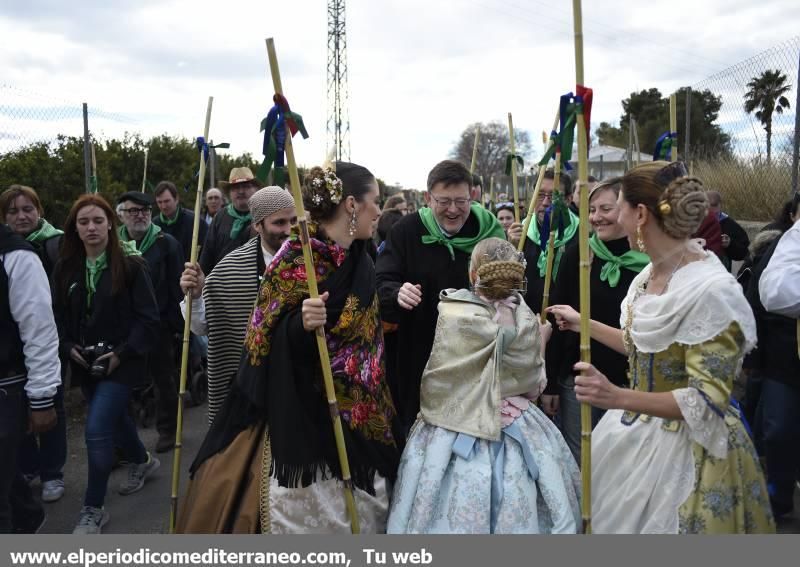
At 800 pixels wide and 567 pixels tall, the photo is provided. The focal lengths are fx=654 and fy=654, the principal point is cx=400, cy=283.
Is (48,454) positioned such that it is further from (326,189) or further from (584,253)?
(584,253)

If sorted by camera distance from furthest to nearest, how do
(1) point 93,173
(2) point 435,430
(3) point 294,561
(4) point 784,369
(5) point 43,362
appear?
1. (1) point 93,173
2. (4) point 784,369
3. (5) point 43,362
4. (2) point 435,430
5. (3) point 294,561

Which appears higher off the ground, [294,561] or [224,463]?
[224,463]

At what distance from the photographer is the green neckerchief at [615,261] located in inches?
132

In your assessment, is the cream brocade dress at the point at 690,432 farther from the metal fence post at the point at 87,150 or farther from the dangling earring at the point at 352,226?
the metal fence post at the point at 87,150

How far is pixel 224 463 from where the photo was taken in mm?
2721

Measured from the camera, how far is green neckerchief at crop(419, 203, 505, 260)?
3824 millimetres

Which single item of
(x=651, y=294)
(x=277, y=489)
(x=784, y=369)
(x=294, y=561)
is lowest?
(x=294, y=561)

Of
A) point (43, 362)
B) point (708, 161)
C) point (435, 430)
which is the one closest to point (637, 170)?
point (435, 430)

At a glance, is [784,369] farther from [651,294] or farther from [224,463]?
[224,463]

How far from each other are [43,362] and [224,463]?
4.15ft

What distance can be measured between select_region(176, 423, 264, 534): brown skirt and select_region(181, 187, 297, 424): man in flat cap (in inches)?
38.1

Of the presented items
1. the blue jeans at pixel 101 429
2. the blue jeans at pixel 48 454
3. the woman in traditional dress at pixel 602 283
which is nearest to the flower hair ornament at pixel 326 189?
the woman in traditional dress at pixel 602 283

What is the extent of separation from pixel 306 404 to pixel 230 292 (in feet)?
4.24

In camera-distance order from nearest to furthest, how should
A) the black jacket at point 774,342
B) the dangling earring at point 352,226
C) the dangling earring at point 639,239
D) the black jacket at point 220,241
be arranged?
the dangling earring at point 639,239
the dangling earring at point 352,226
the black jacket at point 774,342
the black jacket at point 220,241
